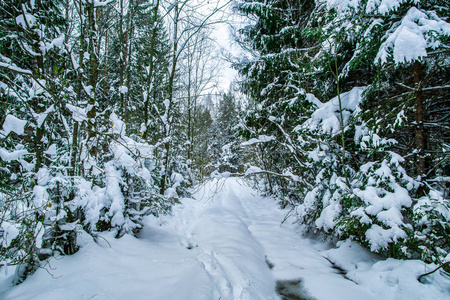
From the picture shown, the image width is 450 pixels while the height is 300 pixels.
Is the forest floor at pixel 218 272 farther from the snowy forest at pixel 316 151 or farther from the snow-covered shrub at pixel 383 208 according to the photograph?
the snow-covered shrub at pixel 383 208

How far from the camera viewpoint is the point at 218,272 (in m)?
3.00

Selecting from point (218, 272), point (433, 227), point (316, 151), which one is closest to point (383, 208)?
point (433, 227)

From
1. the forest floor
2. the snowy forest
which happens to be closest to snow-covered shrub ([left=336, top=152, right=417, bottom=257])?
the snowy forest

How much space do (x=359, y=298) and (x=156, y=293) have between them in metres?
2.46

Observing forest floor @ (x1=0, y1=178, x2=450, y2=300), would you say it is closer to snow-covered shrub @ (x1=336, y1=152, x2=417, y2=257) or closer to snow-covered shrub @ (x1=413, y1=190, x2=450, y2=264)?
snow-covered shrub @ (x1=413, y1=190, x2=450, y2=264)

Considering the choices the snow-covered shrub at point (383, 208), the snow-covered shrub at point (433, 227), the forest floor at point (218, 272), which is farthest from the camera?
the snow-covered shrub at point (383, 208)

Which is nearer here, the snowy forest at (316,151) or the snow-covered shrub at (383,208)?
the snowy forest at (316,151)

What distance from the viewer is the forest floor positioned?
2137 mm

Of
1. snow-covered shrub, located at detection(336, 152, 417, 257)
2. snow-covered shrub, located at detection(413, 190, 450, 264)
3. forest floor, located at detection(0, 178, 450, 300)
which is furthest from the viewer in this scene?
snow-covered shrub, located at detection(336, 152, 417, 257)

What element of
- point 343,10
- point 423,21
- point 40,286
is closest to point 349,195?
point 423,21

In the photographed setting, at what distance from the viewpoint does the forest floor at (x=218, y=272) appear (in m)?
2.14

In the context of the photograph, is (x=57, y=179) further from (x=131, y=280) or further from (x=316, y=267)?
(x=316, y=267)

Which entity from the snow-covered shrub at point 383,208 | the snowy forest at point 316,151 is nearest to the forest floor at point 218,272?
the snowy forest at point 316,151

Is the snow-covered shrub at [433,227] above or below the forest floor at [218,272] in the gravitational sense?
above
